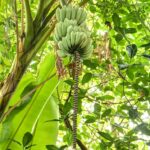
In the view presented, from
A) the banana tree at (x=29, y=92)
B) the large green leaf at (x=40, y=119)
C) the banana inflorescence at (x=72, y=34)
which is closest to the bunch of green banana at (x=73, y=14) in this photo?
the banana inflorescence at (x=72, y=34)

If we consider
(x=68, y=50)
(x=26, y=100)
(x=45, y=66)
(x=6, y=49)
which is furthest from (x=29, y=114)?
(x=68, y=50)

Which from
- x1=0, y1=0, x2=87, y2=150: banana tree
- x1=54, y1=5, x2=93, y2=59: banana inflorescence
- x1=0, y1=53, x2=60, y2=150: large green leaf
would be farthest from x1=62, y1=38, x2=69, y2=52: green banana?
x1=0, y1=53, x2=60, y2=150: large green leaf

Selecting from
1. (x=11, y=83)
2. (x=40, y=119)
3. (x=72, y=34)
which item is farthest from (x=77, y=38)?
(x=40, y=119)

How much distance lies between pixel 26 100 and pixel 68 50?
1.62ft

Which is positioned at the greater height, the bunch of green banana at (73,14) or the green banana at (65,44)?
the bunch of green banana at (73,14)

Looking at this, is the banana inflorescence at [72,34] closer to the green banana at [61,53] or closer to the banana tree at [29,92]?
the green banana at [61,53]

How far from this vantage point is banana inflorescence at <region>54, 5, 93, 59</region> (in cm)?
46

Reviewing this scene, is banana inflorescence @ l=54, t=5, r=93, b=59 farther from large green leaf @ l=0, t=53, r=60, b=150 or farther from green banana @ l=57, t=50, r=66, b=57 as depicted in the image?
large green leaf @ l=0, t=53, r=60, b=150

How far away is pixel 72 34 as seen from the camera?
456 millimetres

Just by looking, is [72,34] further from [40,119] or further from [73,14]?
[40,119]

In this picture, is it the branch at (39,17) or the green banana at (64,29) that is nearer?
the green banana at (64,29)

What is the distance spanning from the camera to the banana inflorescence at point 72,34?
17.9 inches

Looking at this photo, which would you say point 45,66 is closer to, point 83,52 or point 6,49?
point 6,49

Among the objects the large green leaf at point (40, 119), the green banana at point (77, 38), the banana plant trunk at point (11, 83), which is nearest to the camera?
the green banana at point (77, 38)
